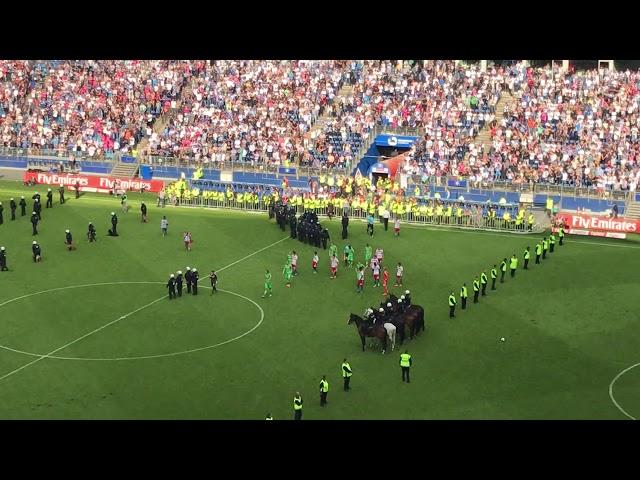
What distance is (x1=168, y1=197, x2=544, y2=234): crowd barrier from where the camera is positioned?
62969 mm

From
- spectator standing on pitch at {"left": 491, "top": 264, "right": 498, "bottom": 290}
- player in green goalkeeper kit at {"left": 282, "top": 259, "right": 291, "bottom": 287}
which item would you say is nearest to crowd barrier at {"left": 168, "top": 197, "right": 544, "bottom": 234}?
spectator standing on pitch at {"left": 491, "top": 264, "right": 498, "bottom": 290}

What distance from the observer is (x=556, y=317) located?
152 feet

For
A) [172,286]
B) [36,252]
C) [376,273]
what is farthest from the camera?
[36,252]

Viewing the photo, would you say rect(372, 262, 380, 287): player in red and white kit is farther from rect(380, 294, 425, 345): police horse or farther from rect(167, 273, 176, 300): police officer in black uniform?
rect(167, 273, 176, 300): police officer in black uniform

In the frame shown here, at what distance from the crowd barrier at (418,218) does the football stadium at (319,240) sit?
0.50 ft

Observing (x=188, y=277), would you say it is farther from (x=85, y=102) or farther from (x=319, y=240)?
(x=85, y=102)

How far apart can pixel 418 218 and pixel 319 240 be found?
28.7ft

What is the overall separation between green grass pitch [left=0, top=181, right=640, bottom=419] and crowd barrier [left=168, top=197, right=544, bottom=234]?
1.25 m

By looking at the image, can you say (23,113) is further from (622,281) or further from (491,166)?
(622,281)

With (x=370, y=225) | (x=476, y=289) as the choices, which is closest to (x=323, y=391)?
(x=476, y=289)

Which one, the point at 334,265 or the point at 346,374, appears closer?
the point at 346,374

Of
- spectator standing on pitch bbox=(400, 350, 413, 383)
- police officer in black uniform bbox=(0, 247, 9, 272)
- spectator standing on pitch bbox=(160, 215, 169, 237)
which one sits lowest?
spectator standing on pitch bbox=(400, 350, 413, 383)

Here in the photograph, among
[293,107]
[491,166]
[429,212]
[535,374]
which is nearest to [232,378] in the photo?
[535,374]

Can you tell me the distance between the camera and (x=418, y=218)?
6506 cm
